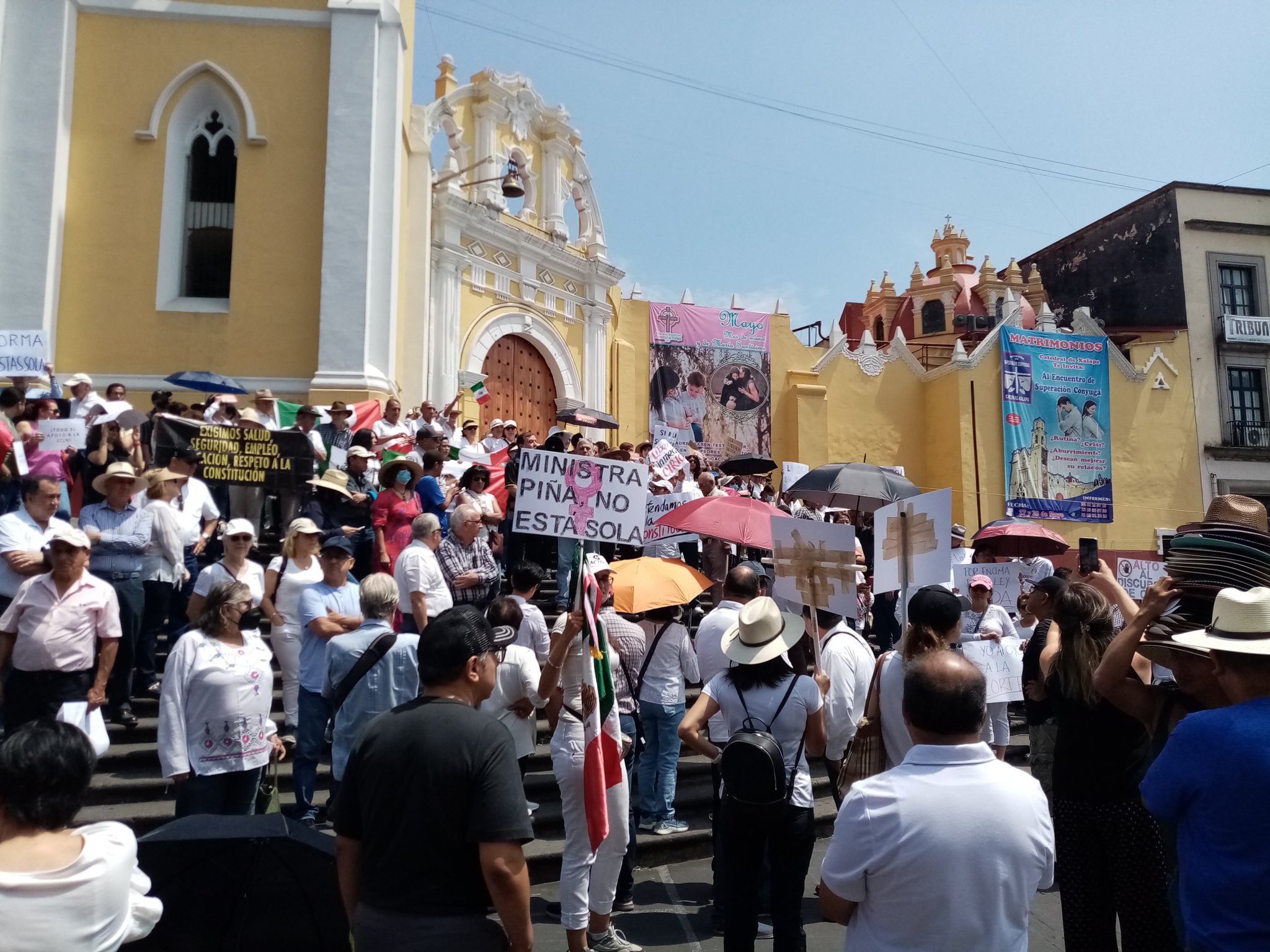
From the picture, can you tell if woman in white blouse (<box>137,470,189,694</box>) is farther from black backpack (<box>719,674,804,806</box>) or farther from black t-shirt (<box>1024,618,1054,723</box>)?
black t-shirt (<box>1024,618,1054,723</box>)

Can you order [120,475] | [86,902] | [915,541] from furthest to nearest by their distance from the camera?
[120,475] < [915,541] < [86,902]

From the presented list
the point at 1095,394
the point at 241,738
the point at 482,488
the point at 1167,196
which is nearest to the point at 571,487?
the point at 482,488

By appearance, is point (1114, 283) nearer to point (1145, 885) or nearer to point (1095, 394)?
point (1095, 394)

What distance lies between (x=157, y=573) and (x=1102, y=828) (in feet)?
22.2

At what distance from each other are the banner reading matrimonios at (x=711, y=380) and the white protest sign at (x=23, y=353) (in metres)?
13.4

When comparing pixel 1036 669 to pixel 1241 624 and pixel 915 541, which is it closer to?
pixel 915 541

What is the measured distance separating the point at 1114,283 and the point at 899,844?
34.6m

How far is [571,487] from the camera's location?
8430 mm

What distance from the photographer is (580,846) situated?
523 cm

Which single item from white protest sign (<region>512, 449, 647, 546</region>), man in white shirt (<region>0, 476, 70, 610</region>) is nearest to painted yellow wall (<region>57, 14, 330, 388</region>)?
white protest sign (<region>512, 449, 647, 546</region>)

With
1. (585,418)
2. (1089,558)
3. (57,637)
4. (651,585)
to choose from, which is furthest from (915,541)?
(585,418)

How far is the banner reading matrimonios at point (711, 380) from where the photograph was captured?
24.1 meters

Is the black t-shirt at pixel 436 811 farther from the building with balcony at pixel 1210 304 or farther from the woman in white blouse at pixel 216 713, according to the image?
the building with balcony at pixel 1210 304

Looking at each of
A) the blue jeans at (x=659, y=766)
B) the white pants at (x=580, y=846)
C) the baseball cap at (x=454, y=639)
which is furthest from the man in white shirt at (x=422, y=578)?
the baseball cap at (x=454, y=639)
